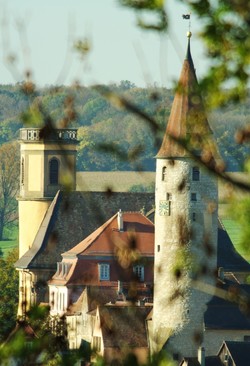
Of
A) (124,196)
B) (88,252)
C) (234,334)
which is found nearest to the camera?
(234,334)

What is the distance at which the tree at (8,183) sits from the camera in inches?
4163

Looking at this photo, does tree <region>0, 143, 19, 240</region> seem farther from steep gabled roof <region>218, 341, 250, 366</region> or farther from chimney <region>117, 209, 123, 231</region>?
steep gabled roof <region>218, 341, 250, 366</region>

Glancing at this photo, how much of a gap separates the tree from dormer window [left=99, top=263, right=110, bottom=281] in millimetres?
36107

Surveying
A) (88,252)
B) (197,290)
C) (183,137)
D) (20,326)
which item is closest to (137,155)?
(183,137)

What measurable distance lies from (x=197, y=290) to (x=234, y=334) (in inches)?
64.1

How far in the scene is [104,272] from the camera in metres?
67.8

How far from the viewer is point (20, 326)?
40.3 ft

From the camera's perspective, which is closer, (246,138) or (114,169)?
(246,138)

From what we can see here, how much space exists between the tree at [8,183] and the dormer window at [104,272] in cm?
3611

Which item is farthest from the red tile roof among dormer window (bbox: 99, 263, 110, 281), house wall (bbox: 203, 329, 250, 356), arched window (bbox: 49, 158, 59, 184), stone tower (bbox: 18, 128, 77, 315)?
house wall (bbox: 203, 329, 250, 356)

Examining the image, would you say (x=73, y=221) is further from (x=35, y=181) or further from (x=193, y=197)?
(x=193, y=197)

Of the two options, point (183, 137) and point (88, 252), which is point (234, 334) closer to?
point (88, 252)

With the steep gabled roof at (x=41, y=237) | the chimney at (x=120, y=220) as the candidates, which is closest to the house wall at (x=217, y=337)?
the chimney at (x=120, y=220)

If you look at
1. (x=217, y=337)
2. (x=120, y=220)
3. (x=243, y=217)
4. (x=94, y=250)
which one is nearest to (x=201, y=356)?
(x=217, y=337)
